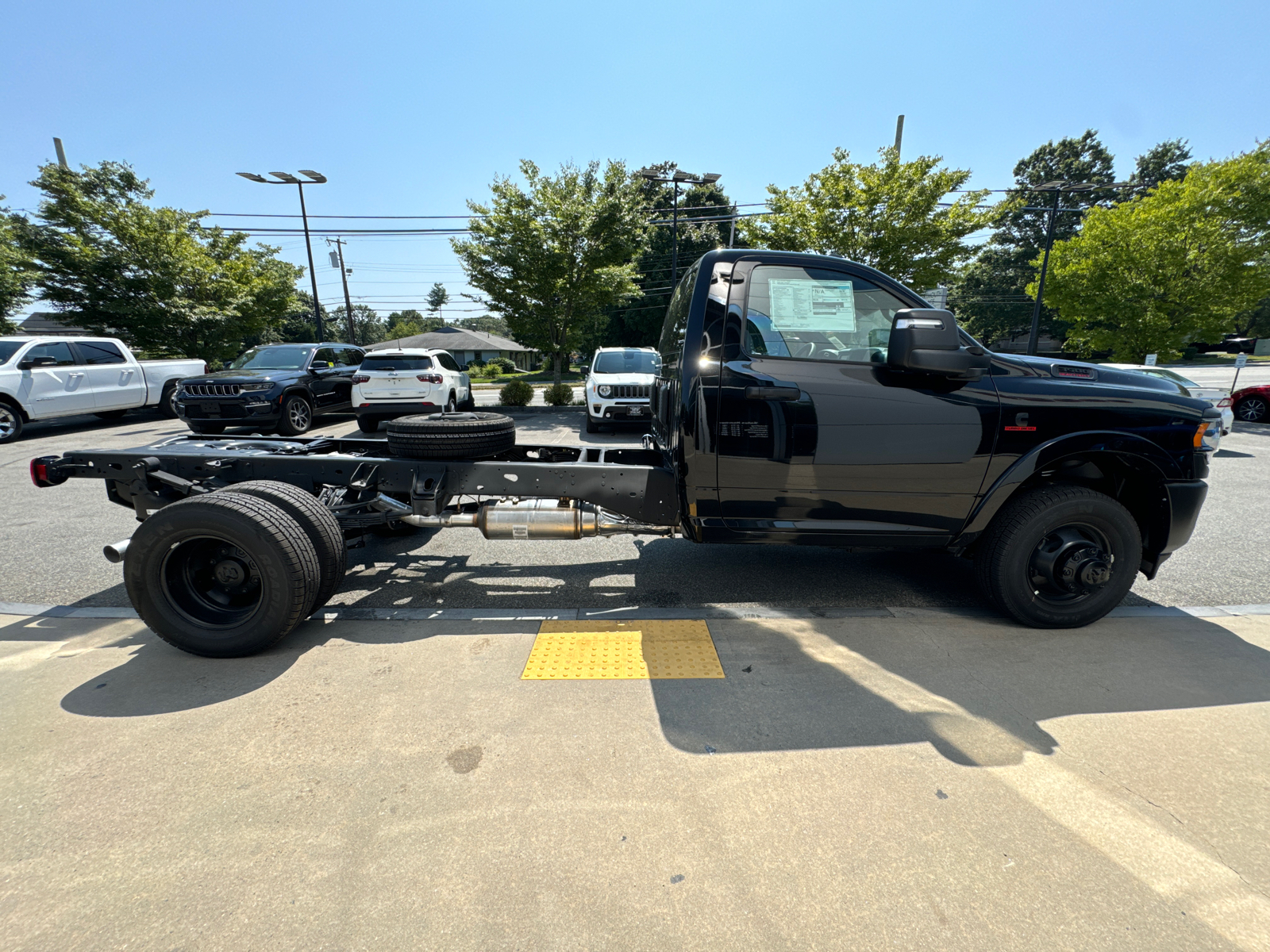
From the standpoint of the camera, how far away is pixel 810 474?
3.25 metres

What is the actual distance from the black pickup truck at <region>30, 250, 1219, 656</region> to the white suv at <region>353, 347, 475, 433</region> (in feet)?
23.1

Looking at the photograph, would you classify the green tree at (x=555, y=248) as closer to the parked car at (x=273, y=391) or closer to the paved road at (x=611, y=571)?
the parked car at (x=273, y=391)

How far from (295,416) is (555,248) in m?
7.81

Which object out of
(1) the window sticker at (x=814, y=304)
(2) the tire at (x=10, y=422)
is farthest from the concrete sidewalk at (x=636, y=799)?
(2) the tire at (x=10, y=422)

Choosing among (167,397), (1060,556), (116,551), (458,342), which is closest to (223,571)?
(116,551)

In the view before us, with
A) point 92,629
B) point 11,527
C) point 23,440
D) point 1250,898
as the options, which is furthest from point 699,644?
point 23,440

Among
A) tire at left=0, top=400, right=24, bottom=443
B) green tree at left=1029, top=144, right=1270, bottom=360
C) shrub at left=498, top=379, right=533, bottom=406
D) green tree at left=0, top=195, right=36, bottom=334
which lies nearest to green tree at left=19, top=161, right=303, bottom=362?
green tree at left=0, top=195, right=36, bottom=334

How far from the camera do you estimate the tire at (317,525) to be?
315 centimetres

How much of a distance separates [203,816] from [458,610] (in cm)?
175

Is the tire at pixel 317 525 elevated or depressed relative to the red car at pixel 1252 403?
elevated

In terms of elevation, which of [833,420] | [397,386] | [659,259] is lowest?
[397,386]

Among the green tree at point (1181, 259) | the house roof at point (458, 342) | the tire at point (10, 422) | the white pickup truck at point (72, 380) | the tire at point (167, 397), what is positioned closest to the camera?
the tire at point (10, 422)

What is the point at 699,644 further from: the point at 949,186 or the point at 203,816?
the point at 949,186

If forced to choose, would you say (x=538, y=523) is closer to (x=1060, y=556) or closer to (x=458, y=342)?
(x=1060, y=556)
